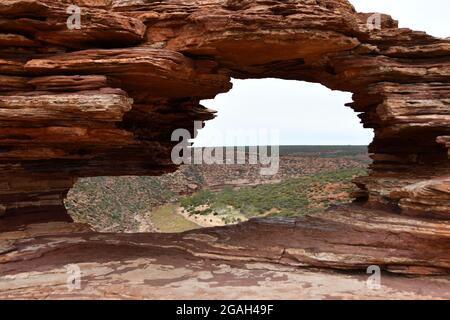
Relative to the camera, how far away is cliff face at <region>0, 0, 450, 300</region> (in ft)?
43.2

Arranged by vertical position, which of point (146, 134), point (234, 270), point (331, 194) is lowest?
point (331, 194)

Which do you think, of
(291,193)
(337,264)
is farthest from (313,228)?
(291,193)

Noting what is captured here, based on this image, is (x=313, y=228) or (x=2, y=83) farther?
(x=313, y=228)

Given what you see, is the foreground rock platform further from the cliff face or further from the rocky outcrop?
the rocky outcrop

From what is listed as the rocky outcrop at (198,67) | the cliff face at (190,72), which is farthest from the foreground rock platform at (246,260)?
the rocky outcrop at (198,67)

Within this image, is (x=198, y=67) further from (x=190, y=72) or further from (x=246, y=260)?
(x=246, y=260)

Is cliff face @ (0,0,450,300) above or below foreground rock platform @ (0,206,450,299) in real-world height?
above

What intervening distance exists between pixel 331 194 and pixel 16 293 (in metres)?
35.1

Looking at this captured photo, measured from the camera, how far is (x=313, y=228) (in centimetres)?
1509

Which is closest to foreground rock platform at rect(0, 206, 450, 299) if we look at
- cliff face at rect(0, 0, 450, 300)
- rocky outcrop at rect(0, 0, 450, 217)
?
cliff face at rect(0, 0, 450, 300)

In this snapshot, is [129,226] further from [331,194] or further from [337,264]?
[337,264]

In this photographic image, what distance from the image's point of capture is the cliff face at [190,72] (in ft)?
43.2

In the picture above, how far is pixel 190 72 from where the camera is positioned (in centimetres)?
1469

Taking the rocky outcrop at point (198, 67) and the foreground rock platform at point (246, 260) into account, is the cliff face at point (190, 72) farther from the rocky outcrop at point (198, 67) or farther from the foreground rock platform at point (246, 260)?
the foreground rock platform at point (246, 260)
